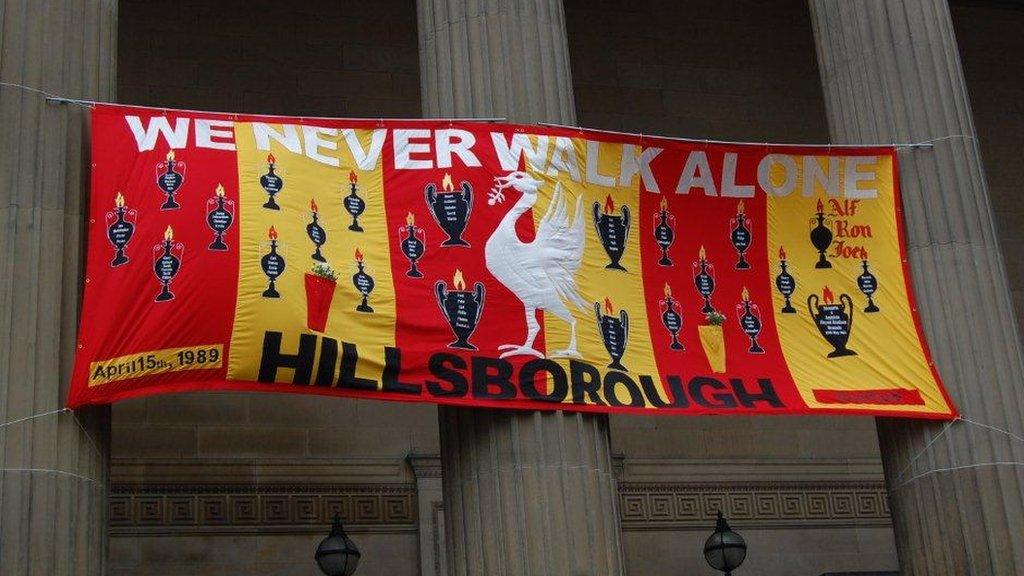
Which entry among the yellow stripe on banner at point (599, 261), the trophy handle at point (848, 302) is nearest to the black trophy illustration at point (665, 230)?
the yellow stripe on banner at point (599, 261)

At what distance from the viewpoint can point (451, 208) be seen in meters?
14.9

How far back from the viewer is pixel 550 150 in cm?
1519

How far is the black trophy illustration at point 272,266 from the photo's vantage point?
13750mm

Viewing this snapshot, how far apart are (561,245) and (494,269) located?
743 mm

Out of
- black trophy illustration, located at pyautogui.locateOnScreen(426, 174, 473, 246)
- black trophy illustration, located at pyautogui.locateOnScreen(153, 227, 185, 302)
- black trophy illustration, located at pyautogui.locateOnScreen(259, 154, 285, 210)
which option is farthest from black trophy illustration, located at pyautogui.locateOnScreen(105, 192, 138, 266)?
black trophy illustration, located at pyautogui.locateOnScreen(426, 174, 473, 246)

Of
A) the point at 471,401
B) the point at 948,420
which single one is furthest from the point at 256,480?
the point at 948,420

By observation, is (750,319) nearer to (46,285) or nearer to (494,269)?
(494,269)

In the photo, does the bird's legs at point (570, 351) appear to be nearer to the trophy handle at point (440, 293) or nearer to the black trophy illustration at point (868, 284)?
the trophy handle at point (440, 293)

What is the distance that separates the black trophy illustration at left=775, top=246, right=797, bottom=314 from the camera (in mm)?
15781

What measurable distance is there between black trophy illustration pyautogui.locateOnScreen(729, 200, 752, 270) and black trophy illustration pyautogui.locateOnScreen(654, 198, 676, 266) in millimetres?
657

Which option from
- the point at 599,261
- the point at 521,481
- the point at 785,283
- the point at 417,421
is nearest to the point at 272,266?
the point at 521,481

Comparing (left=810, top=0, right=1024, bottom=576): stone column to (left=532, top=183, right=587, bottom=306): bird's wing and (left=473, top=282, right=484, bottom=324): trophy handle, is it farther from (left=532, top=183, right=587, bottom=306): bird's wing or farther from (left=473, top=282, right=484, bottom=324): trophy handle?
(left=473, top=282, right=484, bottom=324): trophy handle

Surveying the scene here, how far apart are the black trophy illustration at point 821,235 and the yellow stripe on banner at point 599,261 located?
1954mm

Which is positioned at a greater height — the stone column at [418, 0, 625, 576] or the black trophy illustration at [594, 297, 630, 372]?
the black trophy illustration at [594, 297, 630, 372]
